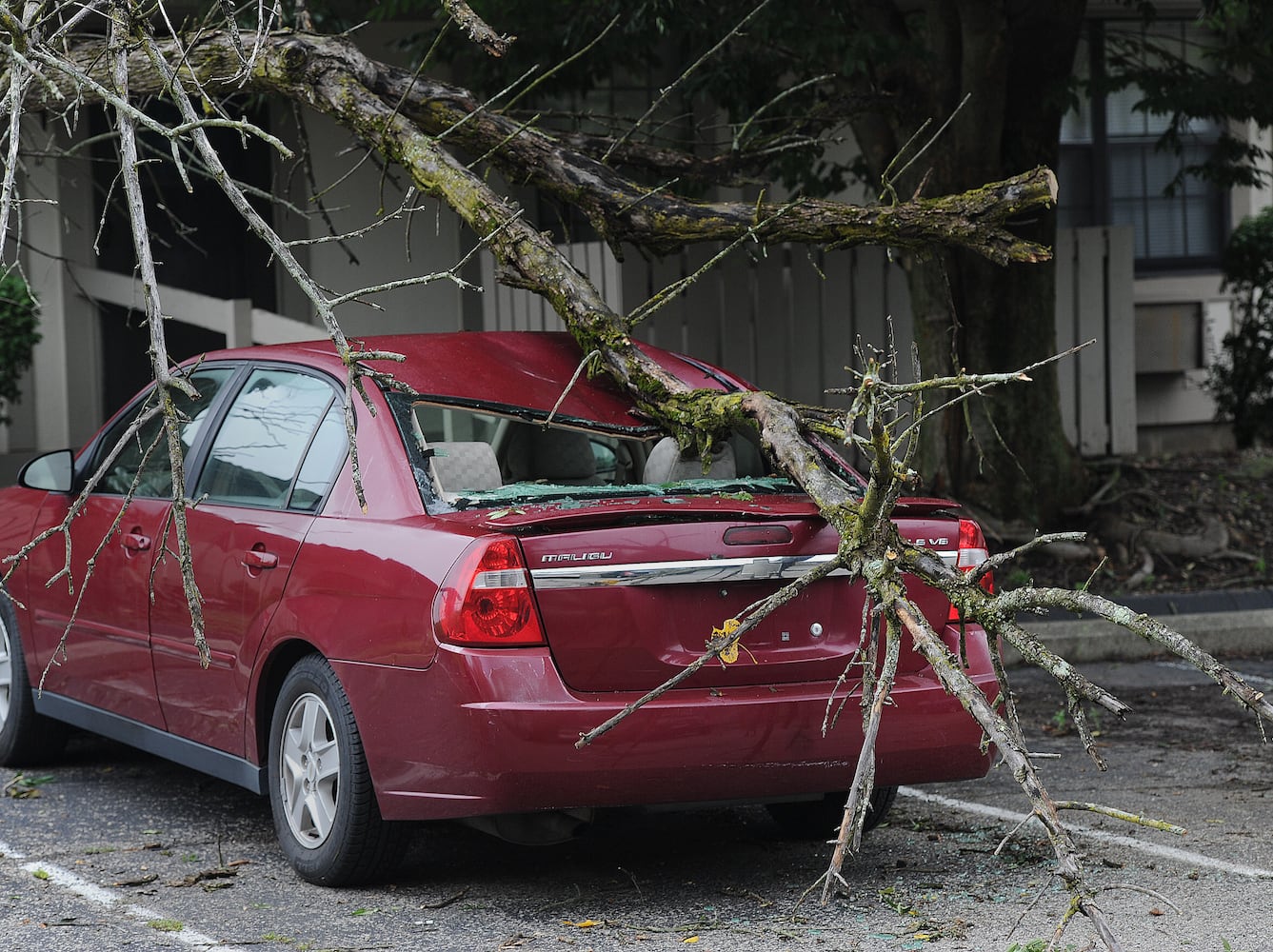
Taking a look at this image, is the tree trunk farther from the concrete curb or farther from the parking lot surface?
the parking lot surface

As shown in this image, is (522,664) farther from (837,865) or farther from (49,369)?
(49,369)

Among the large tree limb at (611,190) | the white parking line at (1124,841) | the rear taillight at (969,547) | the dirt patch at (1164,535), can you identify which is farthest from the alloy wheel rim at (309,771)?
the dirt patch at (1164,535)

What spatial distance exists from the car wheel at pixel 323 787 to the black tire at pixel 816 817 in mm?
1376

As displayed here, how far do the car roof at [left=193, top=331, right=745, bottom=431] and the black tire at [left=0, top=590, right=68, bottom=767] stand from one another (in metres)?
1.57

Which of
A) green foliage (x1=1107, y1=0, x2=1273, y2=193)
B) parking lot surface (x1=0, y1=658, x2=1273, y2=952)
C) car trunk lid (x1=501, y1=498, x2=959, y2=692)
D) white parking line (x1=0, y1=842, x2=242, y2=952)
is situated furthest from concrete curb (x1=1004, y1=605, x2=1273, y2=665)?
white parking line (x1=0, y1=842, x2=242, y2=952)

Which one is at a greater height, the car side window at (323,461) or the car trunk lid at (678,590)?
the car side window at (323,461)

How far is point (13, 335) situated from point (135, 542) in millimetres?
6423

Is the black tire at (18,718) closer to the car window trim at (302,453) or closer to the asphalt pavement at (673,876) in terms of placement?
the asphalt pavement at (673,876)

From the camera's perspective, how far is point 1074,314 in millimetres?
12078

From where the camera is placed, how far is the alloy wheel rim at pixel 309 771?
5.05m

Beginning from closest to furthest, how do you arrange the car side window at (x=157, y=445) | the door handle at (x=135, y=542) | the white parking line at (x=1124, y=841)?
the white parking line at (x=1124, y=841), the door handle at (x=135, y=542), the car side window at (x=157, y=445)

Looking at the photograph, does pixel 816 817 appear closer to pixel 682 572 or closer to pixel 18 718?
pixel 682 572

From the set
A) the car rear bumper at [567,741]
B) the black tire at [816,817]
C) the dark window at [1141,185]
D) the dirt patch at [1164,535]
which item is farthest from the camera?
the dark window at [1141,185]

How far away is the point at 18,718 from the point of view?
6809 millimetres
